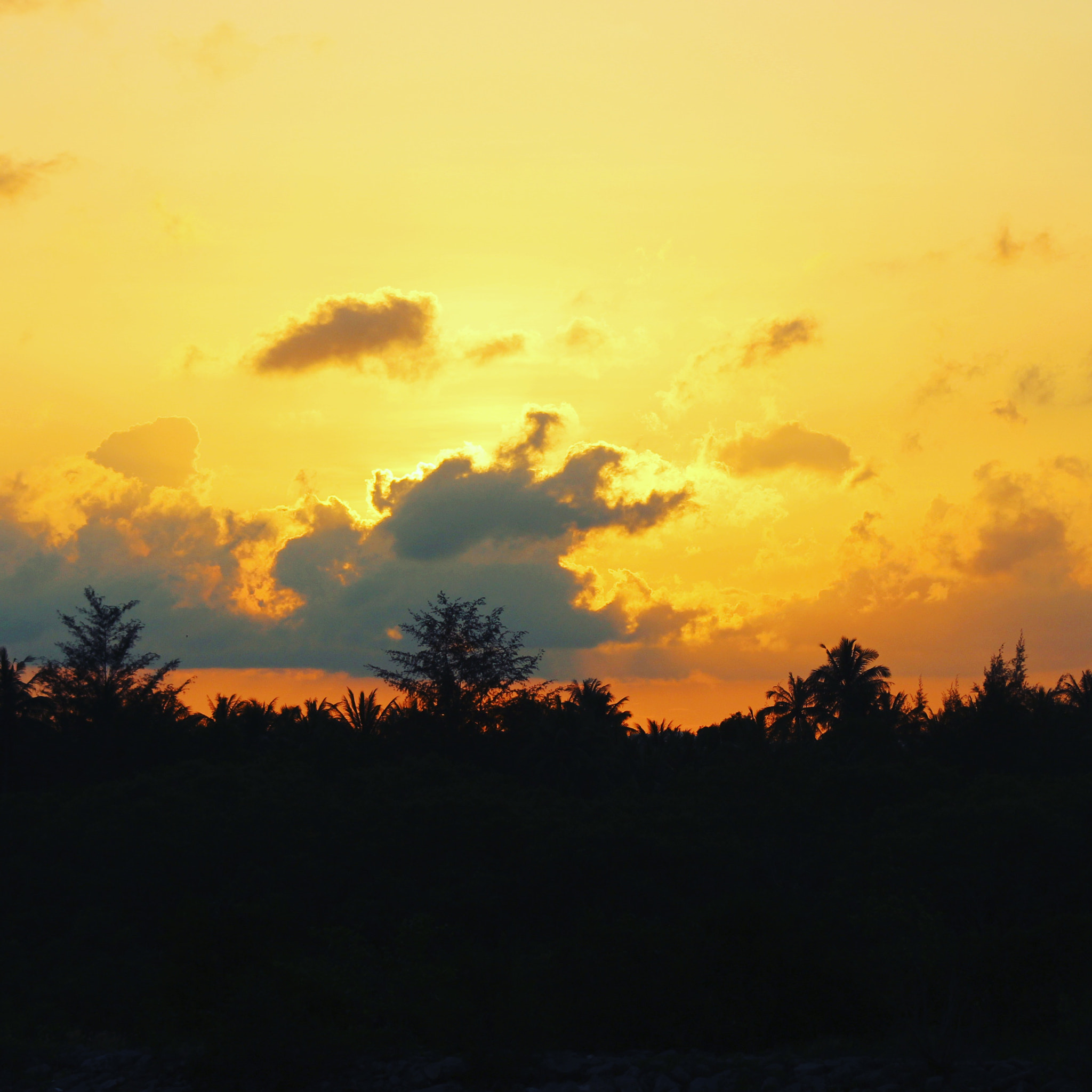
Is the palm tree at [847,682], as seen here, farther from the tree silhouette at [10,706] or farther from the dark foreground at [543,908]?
the tree silhouette at [10,706]

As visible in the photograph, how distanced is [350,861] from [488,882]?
5500 mm

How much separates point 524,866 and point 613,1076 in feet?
45.1

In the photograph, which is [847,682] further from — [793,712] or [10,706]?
[10,706]

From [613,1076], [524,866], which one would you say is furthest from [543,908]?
[613,1076]

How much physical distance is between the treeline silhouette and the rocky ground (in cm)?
71

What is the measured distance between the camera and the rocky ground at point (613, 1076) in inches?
1011

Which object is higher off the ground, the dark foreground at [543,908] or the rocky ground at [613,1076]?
the dark foreground at [543,908]

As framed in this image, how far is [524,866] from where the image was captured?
138 ft

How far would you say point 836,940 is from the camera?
3192cm

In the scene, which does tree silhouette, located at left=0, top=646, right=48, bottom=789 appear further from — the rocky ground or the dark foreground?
the rocky ground

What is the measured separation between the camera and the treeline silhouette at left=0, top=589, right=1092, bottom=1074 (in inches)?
1198

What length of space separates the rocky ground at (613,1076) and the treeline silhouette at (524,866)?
0.71 metres

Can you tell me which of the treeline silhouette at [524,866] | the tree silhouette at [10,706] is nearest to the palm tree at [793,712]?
the treeline silhouette at [524,866]

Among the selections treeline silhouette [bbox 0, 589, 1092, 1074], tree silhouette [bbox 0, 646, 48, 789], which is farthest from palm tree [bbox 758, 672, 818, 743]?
tree silhouette [bbox 0, 646, 48, 789]
